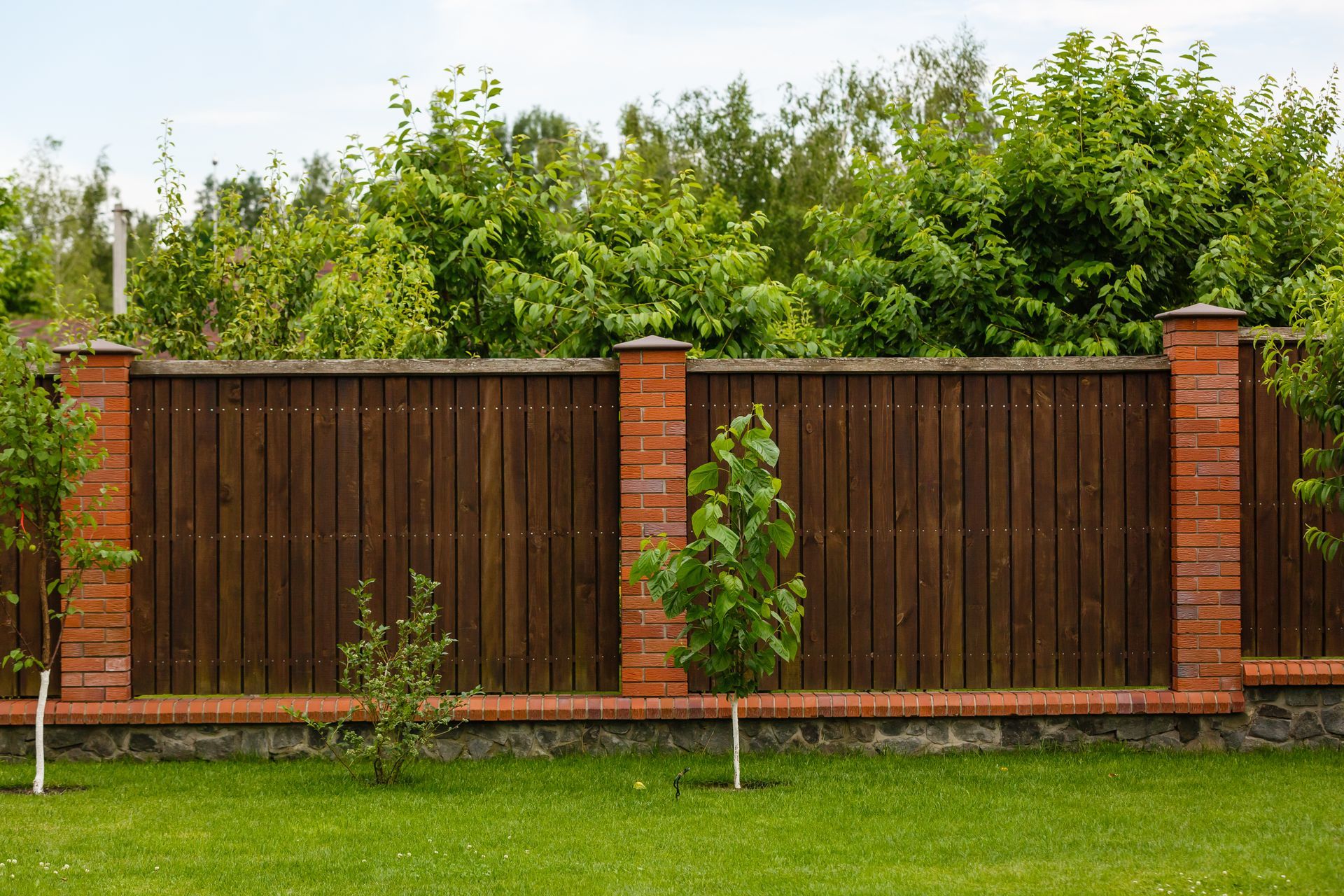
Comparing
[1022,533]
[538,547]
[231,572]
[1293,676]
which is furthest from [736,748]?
[1293,676]

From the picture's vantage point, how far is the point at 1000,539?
279 inches

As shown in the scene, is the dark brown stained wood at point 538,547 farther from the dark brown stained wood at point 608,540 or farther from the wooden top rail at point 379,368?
the dark brown stained wood at point 608,540

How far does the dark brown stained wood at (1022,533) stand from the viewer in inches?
278

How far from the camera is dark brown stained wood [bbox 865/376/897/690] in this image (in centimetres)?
704

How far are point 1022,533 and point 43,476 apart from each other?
4.89 metres

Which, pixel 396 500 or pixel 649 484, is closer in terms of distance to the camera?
pixel 649 484

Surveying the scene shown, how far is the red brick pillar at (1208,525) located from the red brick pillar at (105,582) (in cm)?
550

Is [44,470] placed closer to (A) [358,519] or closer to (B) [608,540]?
(A) [358,519]

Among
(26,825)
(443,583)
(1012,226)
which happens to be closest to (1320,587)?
(1012,226)

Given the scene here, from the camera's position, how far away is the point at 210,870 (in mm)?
4895

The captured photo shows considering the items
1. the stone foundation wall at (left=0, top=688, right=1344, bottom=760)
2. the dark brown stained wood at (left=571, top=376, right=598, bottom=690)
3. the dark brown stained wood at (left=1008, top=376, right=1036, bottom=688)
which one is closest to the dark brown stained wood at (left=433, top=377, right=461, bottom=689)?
the stone foundation wall at (left=0, top=688, right=1344, bottom=760)

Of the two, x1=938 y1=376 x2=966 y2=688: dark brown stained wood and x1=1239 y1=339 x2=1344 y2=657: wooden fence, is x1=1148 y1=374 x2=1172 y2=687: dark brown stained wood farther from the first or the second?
x1=938 y1=376 x2=966 y2=688: dark brown stained wood

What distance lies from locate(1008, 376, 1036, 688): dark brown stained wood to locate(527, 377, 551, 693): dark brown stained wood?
249 cm

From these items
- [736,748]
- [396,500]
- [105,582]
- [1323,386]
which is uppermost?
[1323,386]
